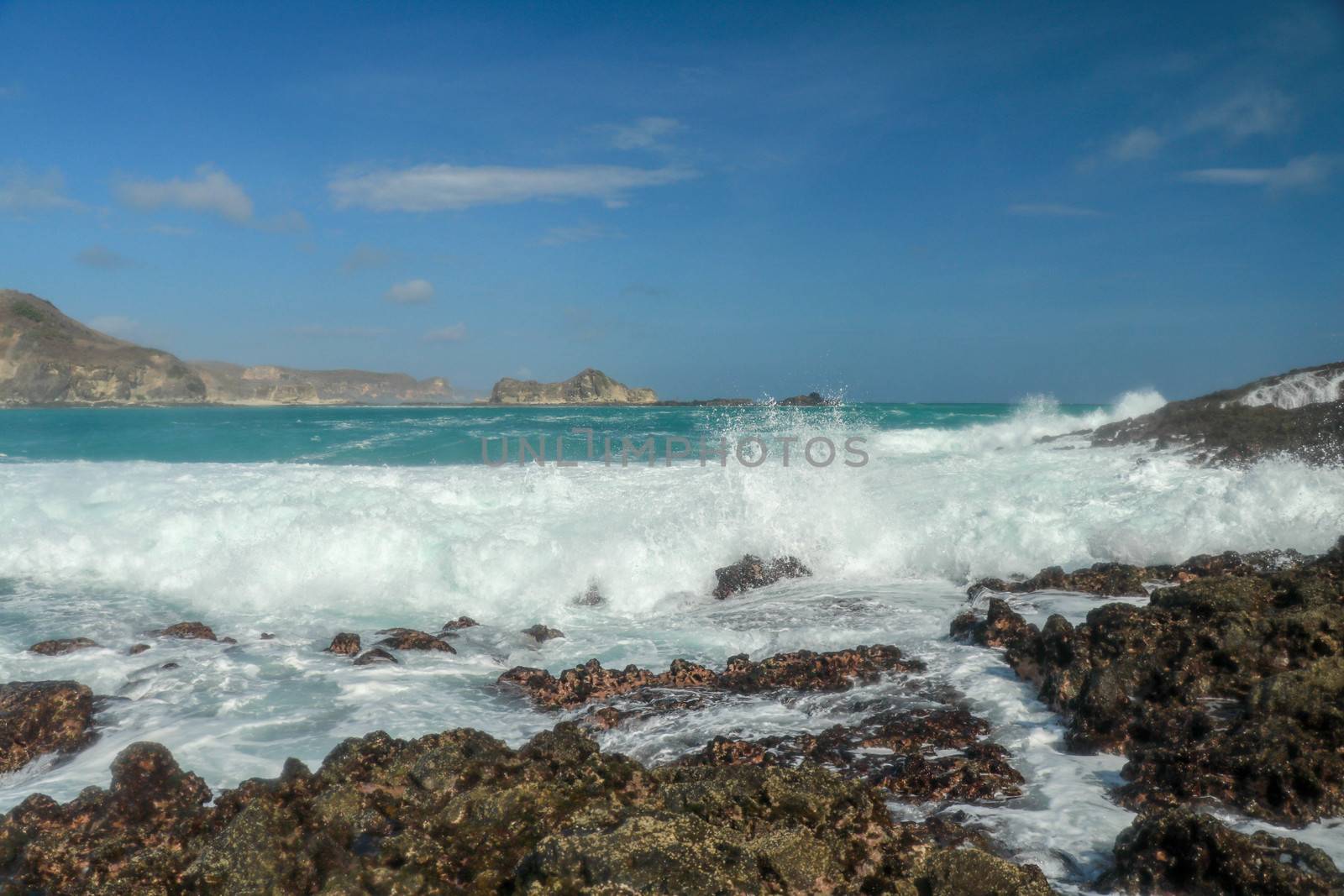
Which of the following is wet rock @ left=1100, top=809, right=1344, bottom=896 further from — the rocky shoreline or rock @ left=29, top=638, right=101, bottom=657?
rock @ left=29, top=638, right=101, bottom=657

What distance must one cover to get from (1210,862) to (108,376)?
4546 inches

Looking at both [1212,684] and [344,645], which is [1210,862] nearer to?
[1212,684]

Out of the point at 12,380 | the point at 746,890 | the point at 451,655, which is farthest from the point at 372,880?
the point at 12,380

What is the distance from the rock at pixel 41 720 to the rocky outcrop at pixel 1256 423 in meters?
16.4

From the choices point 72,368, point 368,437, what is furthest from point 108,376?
point 368,437

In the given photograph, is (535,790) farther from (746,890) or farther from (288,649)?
(288,649)

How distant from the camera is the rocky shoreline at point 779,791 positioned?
118 inches

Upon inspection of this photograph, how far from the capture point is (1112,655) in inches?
226

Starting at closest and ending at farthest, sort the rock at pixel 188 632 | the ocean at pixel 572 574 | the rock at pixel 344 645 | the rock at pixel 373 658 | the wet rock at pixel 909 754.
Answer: the wet rock at pixel 909 754
the ocean at pixel 572 574
the rock at pixel 373 658
the rock at pixel 344 645
the rock at pixel 188 632

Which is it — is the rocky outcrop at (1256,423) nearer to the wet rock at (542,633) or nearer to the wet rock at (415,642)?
the wet rock at (542,633)

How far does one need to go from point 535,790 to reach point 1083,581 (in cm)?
721

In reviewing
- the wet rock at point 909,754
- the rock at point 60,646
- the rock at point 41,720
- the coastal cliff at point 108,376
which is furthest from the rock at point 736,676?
the coastal cliff at point 108,376

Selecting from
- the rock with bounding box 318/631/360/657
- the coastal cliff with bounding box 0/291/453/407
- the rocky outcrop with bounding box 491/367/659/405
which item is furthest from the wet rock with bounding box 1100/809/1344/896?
the coastal cliff with bounding box 0/291/453/407

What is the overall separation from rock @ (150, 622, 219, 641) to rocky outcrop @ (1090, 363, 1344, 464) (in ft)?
52.1
